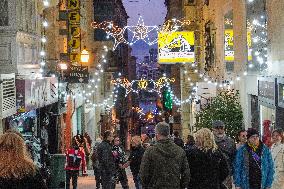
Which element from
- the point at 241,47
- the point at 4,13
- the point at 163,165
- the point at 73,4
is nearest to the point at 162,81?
the point at 73,4

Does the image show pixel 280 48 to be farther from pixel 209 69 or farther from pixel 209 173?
pixel 209 69

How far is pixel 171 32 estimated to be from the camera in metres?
35.4

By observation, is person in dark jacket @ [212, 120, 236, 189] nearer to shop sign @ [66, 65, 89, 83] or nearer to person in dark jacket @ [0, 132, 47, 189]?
person in dark jacket @ [0, 132, 47, 189]

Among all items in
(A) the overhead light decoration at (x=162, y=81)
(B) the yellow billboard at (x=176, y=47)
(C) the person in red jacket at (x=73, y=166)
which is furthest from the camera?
(A) the overhead light decoration at (x=162, y=81)

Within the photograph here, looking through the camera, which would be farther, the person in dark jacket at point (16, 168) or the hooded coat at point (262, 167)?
the hooded coat at point (262, 167)

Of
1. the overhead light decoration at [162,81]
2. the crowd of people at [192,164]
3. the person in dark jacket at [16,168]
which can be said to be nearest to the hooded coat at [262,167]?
the crowd of people at [192,164]

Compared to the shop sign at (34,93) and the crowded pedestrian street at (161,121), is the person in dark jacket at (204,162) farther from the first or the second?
the shop sign at (34,93)

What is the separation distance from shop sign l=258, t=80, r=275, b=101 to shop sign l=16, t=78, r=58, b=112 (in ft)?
24.3

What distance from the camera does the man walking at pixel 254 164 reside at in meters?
9.34

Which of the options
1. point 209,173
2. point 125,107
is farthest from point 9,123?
point 125,107

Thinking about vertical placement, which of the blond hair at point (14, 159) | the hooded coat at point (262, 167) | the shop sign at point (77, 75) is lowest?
the hooded coat at point (262, 167)

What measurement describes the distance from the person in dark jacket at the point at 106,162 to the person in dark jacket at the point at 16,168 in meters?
8.48

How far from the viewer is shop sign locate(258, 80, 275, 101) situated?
62.6 ft

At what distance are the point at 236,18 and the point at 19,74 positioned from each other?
984cm
